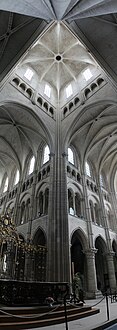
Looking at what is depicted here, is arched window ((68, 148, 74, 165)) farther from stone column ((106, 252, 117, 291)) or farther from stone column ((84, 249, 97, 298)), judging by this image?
stone column ((106, 252, 117, 291))

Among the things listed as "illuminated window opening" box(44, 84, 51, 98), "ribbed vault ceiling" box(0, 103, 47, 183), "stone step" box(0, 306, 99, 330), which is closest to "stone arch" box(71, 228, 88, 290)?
"stone step" box(0, 306, 99, 330)

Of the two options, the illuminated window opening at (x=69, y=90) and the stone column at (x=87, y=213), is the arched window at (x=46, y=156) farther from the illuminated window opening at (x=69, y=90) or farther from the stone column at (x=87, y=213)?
the illuminated window opening at (x=69, y=90)

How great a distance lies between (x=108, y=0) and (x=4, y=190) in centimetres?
2429

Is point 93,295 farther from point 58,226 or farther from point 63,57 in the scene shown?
point 63,57

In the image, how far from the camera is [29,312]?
590 cm

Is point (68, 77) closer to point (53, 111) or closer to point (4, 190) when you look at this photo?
point (53, 111)

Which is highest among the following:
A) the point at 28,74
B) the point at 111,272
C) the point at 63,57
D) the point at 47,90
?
the point at 63,57

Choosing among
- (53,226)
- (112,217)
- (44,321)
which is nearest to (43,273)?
(53,226)

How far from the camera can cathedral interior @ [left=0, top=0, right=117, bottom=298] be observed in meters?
13.6

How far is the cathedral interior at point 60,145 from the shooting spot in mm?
13578

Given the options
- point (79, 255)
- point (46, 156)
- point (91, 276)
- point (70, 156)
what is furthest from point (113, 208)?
point (46, 156)

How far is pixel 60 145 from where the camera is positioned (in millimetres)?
20094

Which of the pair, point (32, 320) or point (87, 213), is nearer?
point (32, 320)

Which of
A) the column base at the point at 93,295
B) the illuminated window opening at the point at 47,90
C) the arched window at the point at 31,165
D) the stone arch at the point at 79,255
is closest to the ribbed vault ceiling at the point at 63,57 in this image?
the illuminated window opening at the point at 47,90
